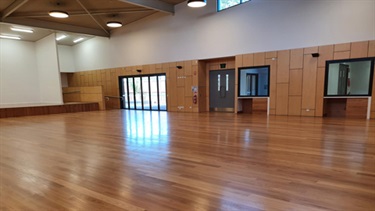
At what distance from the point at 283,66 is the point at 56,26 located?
11.8 meters

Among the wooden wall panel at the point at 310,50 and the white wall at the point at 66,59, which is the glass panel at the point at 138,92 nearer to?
the white wall at the point at 66,59

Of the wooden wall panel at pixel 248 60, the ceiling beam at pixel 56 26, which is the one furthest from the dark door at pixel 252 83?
the ceiling beam at pixel 56 26

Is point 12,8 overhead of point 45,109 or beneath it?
overhead

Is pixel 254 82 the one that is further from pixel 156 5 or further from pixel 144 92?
pixel 144 92

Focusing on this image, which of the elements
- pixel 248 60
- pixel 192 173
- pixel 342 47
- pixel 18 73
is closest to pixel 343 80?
pixel 342 47

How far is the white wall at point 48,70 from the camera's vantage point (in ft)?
41.8

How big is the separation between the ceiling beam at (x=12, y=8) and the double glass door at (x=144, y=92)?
6.19m

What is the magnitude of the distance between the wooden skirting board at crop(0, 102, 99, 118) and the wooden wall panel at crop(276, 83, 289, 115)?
33.4ft

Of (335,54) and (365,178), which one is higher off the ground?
(335,54)

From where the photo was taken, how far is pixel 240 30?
29.5 feet

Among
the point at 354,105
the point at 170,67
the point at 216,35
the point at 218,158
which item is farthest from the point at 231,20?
the point at 218,158

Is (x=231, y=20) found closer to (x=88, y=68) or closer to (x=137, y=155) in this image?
(x=137, y=155)

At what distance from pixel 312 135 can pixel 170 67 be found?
26.6ft

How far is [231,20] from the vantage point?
915cm
